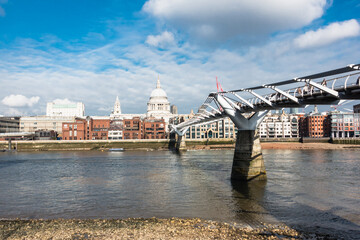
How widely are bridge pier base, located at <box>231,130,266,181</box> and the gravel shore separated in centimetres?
1591

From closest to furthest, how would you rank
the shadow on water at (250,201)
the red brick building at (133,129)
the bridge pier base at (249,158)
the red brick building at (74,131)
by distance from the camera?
the shadow on water at (250,201) → the bridge pier base at (249,158) → the red brick building at (74,131) → the red brick building at (133,129)

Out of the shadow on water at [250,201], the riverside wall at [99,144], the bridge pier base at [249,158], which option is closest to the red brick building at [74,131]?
the riverside wall at [99,144]

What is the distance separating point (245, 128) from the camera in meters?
35.3

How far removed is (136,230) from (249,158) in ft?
64.2

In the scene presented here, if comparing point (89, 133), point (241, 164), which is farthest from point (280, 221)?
point (89, 133)

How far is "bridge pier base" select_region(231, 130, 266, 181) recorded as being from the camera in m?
34.8

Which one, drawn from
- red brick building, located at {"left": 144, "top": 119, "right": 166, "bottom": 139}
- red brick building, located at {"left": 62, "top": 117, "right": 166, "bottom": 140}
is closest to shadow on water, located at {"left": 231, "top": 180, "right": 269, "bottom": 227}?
red brick building, located at {"left": 144, "top": 119, "right": 166, "bottom": 139}

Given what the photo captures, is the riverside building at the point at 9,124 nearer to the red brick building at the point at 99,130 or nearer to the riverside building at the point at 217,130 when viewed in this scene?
the red brick building at the point at 99,130

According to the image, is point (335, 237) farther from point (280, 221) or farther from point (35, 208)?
point (35, 208)

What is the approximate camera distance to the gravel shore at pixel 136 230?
17281 millimetres

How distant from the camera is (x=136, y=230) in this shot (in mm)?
18219

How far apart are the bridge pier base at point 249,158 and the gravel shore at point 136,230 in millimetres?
15912

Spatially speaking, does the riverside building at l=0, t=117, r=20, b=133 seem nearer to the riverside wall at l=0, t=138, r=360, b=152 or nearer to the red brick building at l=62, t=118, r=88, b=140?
the riverside wall at l=0, t=138, r=360, b=152

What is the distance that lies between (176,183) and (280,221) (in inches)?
683
